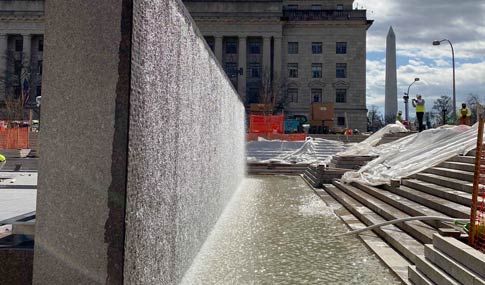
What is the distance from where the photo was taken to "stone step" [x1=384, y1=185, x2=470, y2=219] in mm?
6565

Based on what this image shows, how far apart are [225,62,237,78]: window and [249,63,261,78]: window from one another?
8.07 ft

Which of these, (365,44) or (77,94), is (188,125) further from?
(365,44)

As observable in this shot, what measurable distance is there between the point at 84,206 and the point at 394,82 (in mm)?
75500

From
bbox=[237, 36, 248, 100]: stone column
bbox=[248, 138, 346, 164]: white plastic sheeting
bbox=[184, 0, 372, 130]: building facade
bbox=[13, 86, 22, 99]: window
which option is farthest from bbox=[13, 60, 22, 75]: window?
bbox=[248, 138, 346, 164]: white plastic sheeting

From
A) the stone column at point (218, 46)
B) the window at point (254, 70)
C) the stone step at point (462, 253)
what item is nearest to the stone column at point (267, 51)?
the window at point (254, 70)

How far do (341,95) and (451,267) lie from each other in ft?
204

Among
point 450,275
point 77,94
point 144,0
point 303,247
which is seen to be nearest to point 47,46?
point 77,94

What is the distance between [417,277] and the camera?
4.55m

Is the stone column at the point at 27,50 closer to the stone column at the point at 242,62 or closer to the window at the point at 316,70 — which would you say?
the stone column at the point at 242,62

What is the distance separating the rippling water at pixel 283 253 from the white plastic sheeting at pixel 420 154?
9.29 ft

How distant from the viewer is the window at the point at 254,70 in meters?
64.9

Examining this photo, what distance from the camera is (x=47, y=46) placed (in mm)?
3119

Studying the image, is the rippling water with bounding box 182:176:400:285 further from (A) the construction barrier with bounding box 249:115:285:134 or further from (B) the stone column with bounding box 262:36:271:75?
(B) the stone column with bounding box 262:36:271:75

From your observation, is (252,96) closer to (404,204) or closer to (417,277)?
(404,204)
